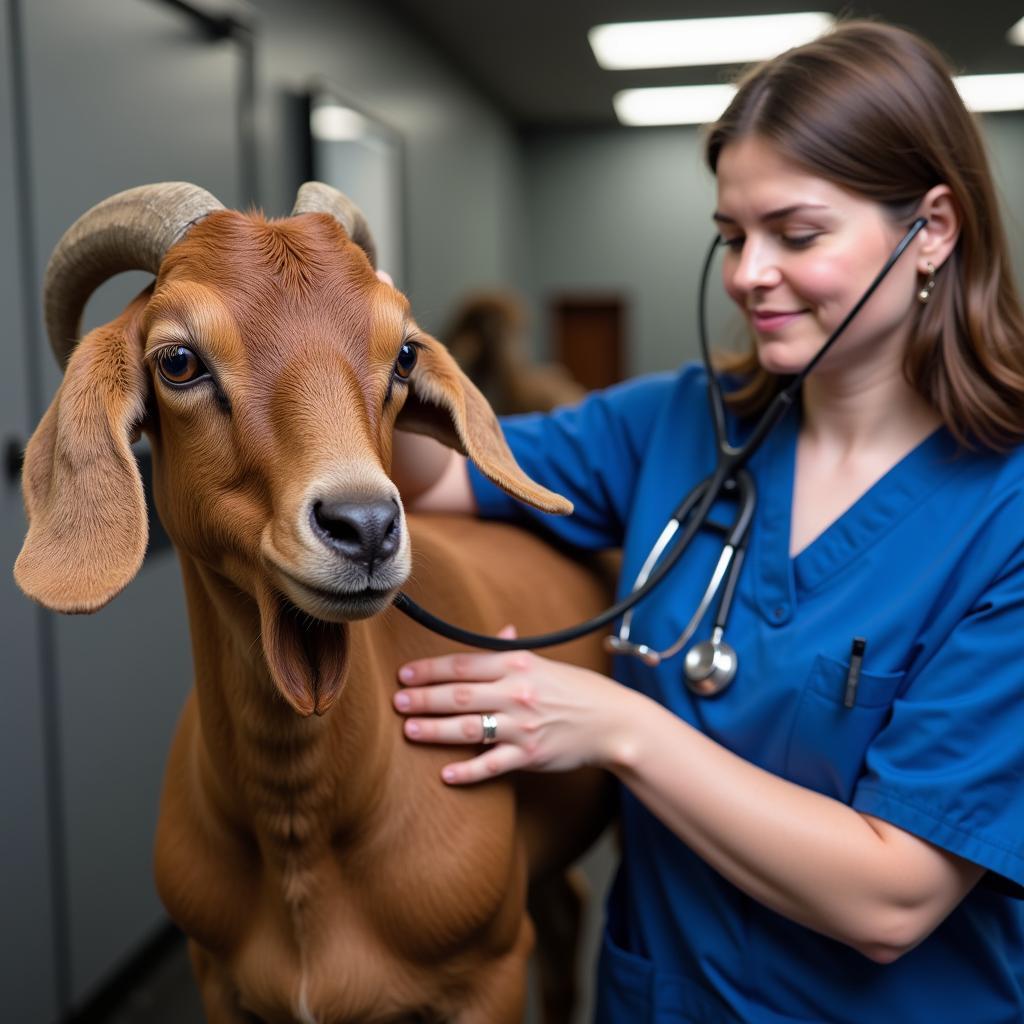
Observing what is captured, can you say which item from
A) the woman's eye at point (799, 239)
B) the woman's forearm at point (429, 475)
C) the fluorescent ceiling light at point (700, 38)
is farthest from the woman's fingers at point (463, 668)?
the fluorescent ceiling light at point (700, 38)

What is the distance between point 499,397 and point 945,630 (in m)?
2.58

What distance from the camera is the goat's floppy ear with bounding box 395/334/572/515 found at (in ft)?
3.45

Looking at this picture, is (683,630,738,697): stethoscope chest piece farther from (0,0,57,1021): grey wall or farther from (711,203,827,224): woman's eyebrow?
(0,0,57,1021): grey wall

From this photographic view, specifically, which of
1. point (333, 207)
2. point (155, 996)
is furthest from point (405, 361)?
point (155, 996)

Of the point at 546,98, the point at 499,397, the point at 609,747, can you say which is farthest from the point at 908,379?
the point at 546,98

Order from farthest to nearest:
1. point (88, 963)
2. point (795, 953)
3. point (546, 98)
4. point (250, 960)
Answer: point (546, 98) → point (88, 963) → point (795, 953) → point (250, 960)

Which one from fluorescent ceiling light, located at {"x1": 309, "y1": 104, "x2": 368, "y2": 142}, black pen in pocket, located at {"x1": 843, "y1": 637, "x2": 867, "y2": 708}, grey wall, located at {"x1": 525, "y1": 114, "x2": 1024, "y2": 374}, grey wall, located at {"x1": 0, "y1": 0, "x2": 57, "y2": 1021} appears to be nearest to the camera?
black pen in pocket, located at {"x1": 843, "y1": 637, "x2": 867, "y2": 708}

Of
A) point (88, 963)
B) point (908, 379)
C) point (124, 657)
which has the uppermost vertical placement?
point (908, 379)

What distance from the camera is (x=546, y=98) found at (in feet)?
26.3

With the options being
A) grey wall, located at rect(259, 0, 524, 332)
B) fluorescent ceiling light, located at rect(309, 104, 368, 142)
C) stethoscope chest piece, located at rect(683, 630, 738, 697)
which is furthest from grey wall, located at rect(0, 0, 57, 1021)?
fluorescent ceiling light, located at rect(309, 104, 368, 142)

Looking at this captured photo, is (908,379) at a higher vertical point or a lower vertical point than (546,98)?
lower

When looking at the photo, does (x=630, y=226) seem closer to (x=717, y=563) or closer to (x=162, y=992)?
(x=162, y=992)

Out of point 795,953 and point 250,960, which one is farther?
point 795,953

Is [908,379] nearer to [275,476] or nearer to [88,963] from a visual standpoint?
[275,476]
